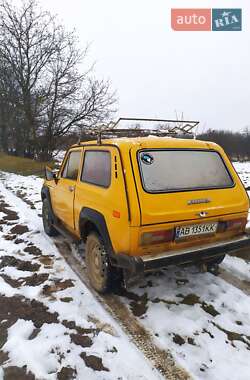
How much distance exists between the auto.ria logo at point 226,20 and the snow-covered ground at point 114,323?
9666 mm

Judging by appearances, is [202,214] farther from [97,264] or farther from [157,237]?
[97,264]

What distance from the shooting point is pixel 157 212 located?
10.3ft

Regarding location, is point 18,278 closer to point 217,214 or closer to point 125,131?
point 125,131

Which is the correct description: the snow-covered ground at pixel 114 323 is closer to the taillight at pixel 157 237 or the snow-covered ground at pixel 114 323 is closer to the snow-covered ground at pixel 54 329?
the snow-covered ground at pixel 54 329

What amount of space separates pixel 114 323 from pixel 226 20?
12.1 m

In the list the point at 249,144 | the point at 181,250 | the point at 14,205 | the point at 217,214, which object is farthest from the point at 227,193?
the point at 249,144

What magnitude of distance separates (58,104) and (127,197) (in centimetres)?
2092

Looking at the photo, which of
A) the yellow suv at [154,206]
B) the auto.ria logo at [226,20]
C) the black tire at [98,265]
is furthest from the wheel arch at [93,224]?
the auto.ria logo at [226,20]

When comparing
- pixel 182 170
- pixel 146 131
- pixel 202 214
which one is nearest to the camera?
pixel 202 214

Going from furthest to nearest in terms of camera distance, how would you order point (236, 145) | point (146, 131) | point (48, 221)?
point (236, 145) → point (48, 221) → point (146, 131)

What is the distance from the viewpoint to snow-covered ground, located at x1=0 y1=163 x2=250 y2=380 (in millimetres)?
2656

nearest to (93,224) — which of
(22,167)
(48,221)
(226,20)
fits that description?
(48,221)

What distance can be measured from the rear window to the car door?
150 cm

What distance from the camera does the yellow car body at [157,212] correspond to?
10.2 ft
